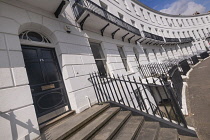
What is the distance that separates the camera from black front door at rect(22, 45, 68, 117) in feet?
11.1

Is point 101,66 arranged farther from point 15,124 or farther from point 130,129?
point 15,124

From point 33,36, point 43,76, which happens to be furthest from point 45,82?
point 33,36

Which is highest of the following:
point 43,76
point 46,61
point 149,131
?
point 46,61

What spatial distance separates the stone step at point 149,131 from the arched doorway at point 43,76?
2.64m

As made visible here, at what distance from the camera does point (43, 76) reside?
3.70 metres

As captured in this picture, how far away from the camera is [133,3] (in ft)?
49.1

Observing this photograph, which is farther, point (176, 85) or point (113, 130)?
point (176, 85)

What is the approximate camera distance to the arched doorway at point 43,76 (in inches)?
134

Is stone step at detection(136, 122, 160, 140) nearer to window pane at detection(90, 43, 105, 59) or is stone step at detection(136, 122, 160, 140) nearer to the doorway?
the doorway

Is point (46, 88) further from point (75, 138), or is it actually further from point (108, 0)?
point (108, 0)

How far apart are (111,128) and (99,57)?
14.3 ft

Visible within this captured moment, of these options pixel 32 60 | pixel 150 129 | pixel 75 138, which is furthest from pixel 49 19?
pixel 150 129

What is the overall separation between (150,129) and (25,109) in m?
3.13

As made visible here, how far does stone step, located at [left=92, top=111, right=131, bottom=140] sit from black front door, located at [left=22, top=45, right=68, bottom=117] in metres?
1.91
